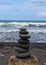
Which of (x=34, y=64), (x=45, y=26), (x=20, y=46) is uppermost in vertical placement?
(x=20, y=46)

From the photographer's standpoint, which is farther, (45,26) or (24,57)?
(45,26)

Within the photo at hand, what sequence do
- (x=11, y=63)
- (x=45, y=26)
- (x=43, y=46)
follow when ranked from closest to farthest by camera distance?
(x=11, y=63) → (x=43, y=46) → (x=45, y=26)

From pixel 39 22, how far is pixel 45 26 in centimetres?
164

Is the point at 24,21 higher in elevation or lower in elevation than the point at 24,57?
lower

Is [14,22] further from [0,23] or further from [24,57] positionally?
[24,57]

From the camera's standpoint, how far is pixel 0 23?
2530 cm

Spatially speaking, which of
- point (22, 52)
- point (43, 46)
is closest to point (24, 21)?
point (43, 46)

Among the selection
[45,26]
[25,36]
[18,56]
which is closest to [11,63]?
[18,56]

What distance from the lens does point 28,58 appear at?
4.07 m

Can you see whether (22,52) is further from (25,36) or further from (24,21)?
(24,21)

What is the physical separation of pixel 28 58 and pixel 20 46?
0.73 feet

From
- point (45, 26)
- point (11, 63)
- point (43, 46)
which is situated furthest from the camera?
point (45, 26)

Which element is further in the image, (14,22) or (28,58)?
(14,22)

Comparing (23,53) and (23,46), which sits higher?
(23,46)
